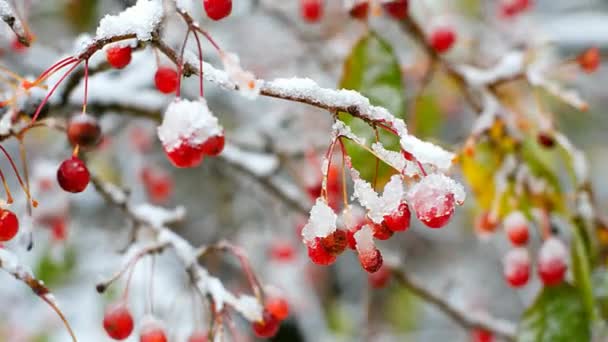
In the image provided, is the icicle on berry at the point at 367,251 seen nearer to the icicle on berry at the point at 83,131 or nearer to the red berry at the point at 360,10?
the icicle on berry at the point at 83,131

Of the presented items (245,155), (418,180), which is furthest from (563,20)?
(418,180)

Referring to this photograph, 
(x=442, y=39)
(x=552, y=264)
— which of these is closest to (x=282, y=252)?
(x=442, y=39)

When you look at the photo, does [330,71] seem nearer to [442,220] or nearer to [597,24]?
[597,24]

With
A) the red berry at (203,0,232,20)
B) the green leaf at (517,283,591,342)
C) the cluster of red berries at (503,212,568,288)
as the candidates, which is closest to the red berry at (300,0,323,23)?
the cluster of red berries at (503,212,568,288)

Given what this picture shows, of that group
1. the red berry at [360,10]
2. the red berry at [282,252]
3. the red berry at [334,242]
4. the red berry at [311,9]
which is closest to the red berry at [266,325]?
the red berry at [334,242]

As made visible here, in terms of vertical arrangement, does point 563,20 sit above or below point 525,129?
above

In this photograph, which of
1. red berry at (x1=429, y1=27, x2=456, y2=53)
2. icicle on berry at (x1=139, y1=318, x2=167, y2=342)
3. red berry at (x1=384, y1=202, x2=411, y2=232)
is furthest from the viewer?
red berry at (x1=429, y1=27, x2=456, y2=53)

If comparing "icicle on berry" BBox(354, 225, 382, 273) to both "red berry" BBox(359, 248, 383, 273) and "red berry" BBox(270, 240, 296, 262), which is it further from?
"red berry" BBox(270, 240, 296, 262)
